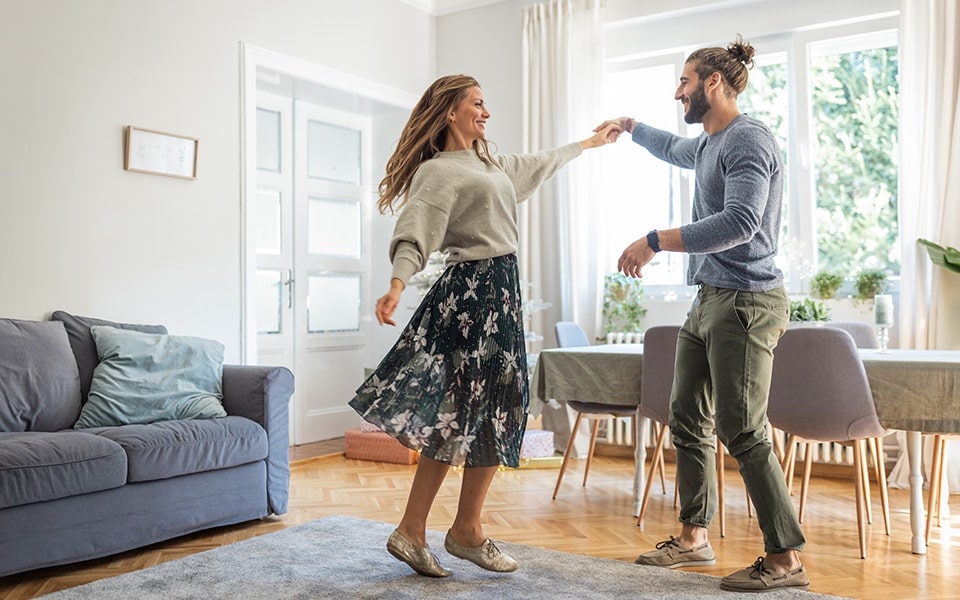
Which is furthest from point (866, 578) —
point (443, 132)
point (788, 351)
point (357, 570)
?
point (443, 132)

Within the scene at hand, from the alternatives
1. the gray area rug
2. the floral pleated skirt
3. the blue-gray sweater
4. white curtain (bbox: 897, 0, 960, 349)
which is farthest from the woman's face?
white curtain (bbox: 897, 0, 960, 349)

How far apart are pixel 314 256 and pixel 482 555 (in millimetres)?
3409

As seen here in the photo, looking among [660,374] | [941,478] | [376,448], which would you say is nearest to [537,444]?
[376,448]

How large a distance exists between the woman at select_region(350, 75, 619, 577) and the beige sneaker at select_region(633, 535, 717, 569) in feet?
1.64

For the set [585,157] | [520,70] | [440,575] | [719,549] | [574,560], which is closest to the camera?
[440,575]

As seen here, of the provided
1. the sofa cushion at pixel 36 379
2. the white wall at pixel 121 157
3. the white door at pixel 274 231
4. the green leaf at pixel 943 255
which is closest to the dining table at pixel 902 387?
the green leaf at pixel 943 255

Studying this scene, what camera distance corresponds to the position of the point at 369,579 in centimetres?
271

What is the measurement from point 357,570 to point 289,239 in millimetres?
3170

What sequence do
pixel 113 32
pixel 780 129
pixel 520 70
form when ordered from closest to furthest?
pixel 113 32 < pixel 780 129 < pixel 520 70

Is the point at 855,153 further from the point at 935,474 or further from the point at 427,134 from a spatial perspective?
the point at 427,134

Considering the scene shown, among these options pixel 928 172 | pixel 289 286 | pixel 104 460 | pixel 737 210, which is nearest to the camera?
pixel 737 210

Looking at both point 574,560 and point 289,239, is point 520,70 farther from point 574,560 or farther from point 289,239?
point 574,560

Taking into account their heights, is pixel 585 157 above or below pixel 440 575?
above

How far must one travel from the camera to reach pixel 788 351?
121 inches
